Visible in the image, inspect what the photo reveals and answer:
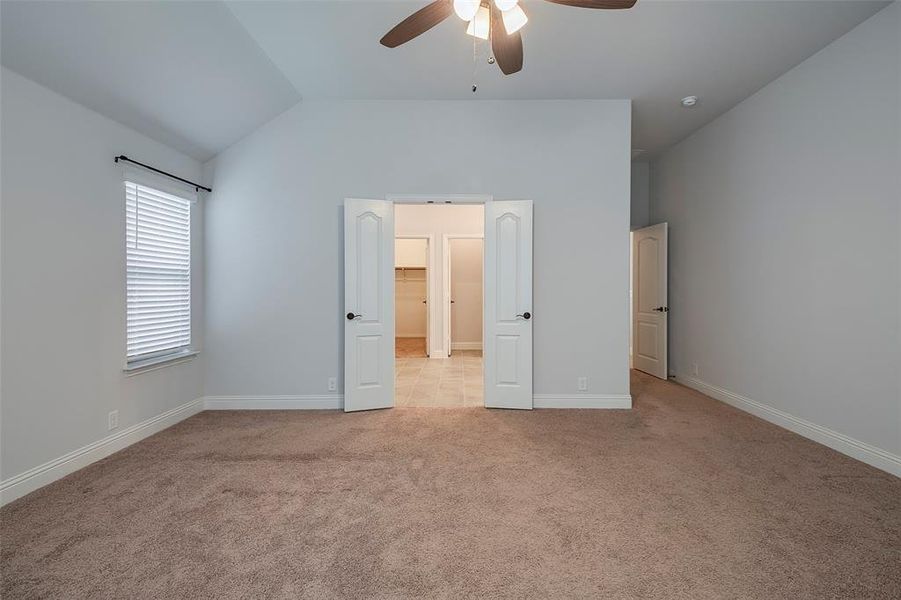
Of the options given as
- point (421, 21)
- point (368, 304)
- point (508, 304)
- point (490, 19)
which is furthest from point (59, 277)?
point (508, 304)

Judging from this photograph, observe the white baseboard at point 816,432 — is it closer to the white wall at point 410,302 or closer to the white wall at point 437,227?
the white wall at point 437,227

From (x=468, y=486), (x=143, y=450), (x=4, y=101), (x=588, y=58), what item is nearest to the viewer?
(x=4, y=101)

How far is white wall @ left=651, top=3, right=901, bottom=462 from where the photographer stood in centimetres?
261

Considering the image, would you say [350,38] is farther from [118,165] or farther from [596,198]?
[596,198]

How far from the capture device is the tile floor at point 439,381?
416 centimetres

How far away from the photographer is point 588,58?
10.3ft

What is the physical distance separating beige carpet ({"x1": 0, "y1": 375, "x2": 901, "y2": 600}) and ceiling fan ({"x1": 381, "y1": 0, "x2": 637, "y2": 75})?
2.51 m

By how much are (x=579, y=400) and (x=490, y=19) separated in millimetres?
3254

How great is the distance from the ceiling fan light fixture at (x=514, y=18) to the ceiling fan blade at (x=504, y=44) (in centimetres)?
4

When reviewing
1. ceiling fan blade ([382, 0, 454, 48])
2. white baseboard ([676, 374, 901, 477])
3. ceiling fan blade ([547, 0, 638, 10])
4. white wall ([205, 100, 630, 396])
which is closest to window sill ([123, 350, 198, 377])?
white wall ([205, 100, 630, 396])

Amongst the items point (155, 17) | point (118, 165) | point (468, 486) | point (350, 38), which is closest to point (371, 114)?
point (350, 38)

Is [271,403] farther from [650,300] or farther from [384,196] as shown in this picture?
[650,300]

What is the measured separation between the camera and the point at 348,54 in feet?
10.2

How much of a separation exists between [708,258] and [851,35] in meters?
2.10
